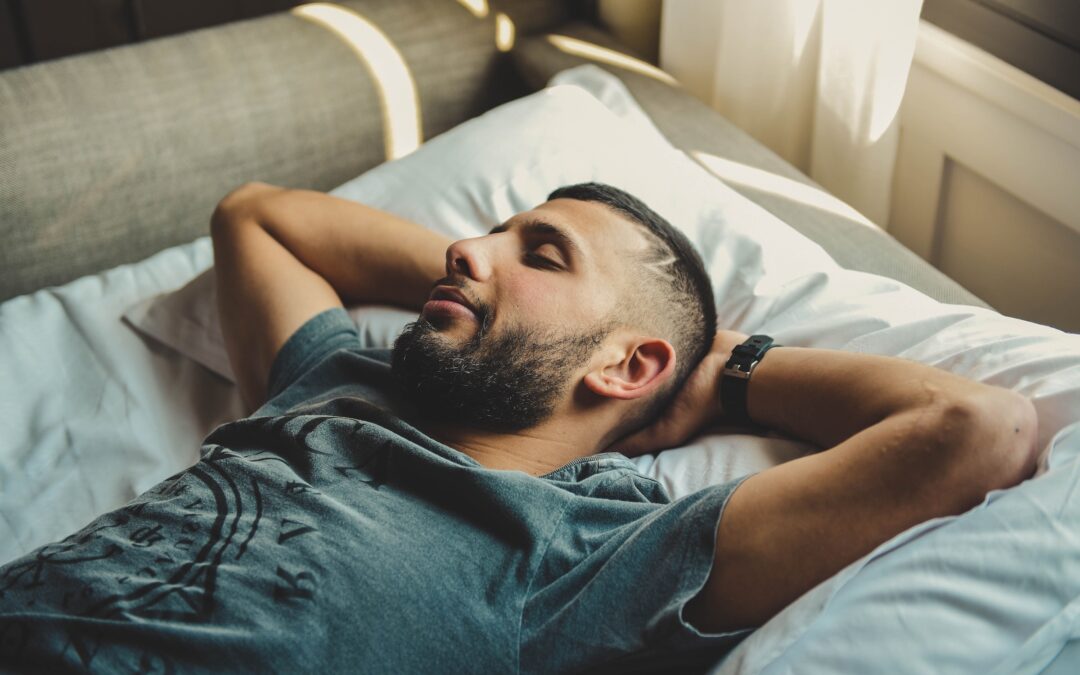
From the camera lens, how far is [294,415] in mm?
1059

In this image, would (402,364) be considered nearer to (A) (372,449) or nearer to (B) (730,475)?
(A) (372,449)

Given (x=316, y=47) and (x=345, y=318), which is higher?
(x=316, y=47)

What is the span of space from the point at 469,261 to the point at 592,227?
141mm

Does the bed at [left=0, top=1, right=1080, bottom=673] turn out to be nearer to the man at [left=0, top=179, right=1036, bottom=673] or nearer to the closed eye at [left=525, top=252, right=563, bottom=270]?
the man at [left=0, top=179, right=1036, bottom=673]

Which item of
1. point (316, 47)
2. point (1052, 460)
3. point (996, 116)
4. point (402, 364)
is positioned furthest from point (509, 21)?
point (1052, 460)

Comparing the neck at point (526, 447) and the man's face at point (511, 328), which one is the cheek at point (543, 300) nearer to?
the man's face at point (511, 328)

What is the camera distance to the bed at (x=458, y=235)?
Result: 2.49 feet

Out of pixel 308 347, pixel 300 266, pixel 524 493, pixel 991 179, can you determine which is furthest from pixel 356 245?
pixel 991 179

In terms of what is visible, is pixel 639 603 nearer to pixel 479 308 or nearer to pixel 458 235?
pixel 479 308

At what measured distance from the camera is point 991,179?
1511mm

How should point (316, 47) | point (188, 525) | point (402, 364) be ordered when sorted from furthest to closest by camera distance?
1. point (316, 47)
2. point (402, 364)
3. point (188, 525)

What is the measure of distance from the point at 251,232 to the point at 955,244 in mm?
1116

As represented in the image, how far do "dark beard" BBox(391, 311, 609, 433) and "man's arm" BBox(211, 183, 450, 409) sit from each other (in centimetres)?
28


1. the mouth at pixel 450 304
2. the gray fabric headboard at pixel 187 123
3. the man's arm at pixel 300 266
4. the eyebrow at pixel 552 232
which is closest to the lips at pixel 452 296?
the mouth at pixel 450 304
